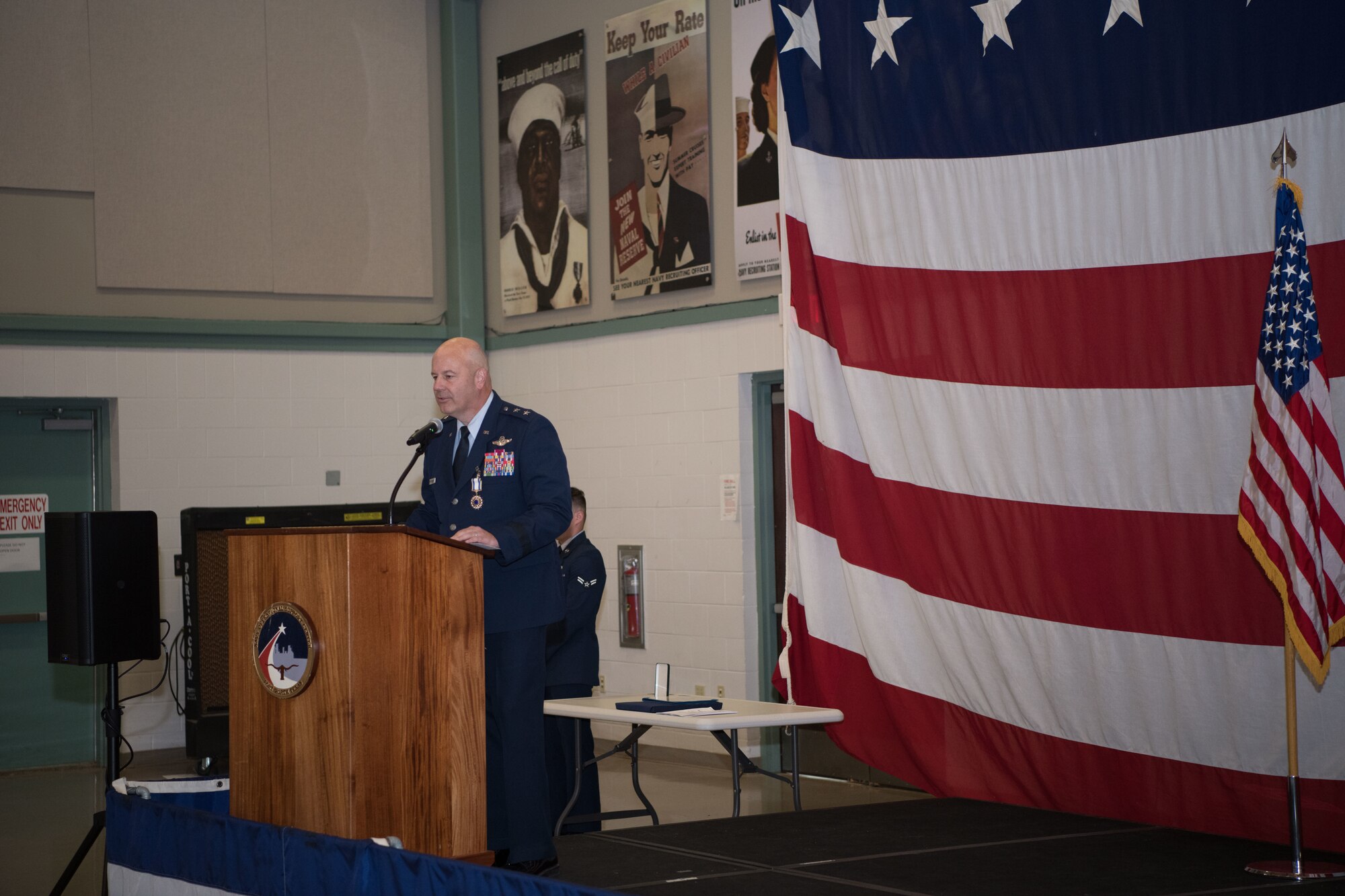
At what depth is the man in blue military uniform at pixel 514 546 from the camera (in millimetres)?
3639

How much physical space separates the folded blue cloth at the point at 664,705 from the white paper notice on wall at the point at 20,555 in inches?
179

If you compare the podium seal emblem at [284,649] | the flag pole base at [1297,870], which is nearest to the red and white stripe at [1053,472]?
the flag pole base at [1297,870]

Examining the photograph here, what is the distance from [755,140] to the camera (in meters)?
7.27

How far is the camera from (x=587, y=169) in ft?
27.3

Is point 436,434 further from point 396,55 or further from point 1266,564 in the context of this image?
point 396,55

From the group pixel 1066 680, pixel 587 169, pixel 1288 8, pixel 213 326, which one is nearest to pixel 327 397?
pixel 213 326

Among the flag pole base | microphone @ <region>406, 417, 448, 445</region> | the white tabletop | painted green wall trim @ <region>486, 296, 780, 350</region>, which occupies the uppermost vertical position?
painted green wall trim @ <region>486, 296, 780, 350</region>

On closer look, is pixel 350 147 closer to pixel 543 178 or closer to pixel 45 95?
pixel 543 178

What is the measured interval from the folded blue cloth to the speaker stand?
5.39 feet

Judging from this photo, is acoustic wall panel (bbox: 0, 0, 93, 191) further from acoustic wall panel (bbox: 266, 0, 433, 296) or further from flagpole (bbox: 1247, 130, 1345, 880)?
flagpole (bbox: 1247, 130, 1345, 880)

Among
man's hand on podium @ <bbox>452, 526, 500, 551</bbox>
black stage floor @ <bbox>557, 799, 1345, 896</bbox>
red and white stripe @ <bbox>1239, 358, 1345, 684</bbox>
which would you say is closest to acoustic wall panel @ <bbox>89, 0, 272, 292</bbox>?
black stage floor @ <bbox>557, 799, 1345, 896</bbox>

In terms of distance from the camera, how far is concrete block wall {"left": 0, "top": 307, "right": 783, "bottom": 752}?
24.6ft

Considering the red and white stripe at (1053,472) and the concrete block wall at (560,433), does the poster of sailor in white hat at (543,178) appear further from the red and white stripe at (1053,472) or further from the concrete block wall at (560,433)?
the red and white stripe at (1053,472)

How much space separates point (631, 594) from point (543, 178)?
255 centimetres
